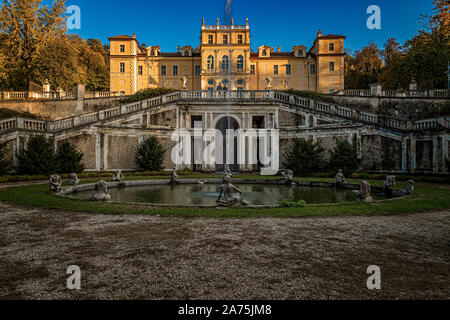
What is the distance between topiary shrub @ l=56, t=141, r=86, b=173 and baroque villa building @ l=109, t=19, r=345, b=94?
3589 cm

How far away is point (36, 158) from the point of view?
66.2 feet

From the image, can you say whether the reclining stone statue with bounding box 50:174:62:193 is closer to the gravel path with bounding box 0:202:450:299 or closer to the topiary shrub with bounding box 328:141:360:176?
the gravel path with bounding box 0:202:450:299

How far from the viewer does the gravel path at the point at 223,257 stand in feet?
12.6

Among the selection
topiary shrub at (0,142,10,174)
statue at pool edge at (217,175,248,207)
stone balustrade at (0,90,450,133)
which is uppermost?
stone balustrade at (0,90,450,133)

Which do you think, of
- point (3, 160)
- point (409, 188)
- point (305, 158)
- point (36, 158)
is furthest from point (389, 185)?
point (3, 160)

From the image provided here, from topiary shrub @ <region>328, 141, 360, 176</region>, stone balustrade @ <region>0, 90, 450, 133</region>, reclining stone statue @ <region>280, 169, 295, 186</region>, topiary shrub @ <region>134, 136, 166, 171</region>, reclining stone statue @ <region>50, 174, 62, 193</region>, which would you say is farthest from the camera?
topiary shrub @ <region>134, 136, 166, 171</region>

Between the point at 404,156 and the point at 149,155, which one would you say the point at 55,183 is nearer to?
the point at 149,155

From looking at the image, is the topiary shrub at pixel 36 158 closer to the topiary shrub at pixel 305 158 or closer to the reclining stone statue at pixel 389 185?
the topiary shrub at pixel 305 158

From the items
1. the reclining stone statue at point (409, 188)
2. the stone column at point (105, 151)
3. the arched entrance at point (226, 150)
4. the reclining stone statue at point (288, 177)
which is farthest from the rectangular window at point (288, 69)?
the reclining stone statue at point (409, 188)

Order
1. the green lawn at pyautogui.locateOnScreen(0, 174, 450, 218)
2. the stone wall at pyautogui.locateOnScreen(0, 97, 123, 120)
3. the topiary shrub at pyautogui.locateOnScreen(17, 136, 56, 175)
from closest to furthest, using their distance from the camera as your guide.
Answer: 1. the green lawn at pyautogui.locateOnScreen(0, 174, 450, 218)
2. the topiary shrub at pyautogui.locateOnScreen(17, 136, 56, 175)
3. the stone wall at pyautogui.locateOnScreen(0, 97, 123, 120)

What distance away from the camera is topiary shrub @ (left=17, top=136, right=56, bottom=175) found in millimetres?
20000

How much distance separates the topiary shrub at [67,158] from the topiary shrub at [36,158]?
113 cm

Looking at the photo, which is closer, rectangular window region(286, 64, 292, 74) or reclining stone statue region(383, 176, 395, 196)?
reclining stone statue region(383, 176, 395, 196)

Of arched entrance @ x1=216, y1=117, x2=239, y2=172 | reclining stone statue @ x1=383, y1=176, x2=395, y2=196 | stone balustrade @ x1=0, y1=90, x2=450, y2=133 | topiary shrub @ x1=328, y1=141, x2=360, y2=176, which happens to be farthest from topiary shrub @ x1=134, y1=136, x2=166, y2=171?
reclining stone statue @ x1=383, y1=176, x2=395, y2=196
